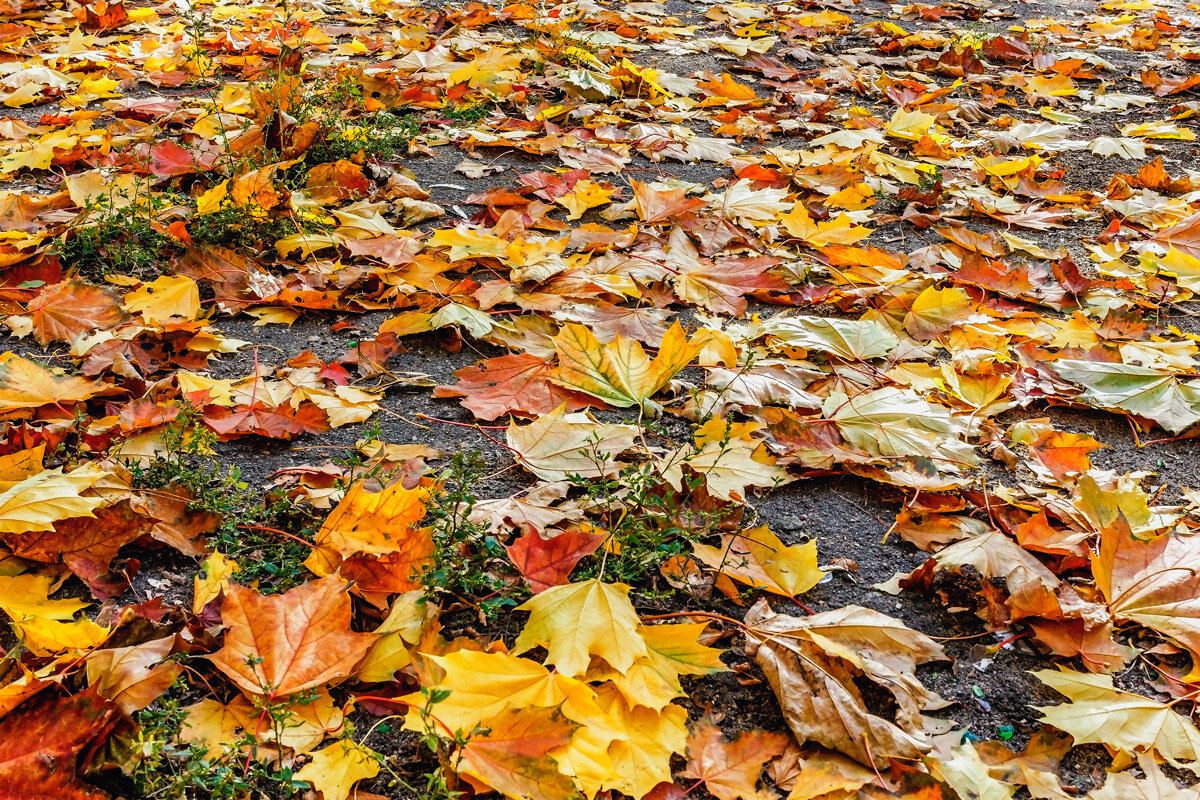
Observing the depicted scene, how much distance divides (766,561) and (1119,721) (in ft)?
1.73

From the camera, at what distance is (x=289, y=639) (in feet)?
3.92

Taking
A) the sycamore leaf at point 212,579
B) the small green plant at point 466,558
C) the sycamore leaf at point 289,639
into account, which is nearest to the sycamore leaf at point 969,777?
the small green plant at point 466,558

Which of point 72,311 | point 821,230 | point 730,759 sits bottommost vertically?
point 730,759

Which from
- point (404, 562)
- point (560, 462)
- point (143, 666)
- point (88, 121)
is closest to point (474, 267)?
point (560, 462)

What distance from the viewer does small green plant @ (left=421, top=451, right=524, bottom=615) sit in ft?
4.29

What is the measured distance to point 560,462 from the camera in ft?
5.21

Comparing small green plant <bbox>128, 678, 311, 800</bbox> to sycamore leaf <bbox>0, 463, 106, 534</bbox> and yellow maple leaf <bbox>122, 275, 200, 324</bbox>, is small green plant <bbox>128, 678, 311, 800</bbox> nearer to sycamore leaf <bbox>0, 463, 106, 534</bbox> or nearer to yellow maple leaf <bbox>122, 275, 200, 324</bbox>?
sycamore leaf <bbox>0, 463, 106, 534</bbox>

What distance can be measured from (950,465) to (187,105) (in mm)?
3028

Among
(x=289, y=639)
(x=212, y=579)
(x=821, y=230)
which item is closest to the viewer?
(x=289, y=639)

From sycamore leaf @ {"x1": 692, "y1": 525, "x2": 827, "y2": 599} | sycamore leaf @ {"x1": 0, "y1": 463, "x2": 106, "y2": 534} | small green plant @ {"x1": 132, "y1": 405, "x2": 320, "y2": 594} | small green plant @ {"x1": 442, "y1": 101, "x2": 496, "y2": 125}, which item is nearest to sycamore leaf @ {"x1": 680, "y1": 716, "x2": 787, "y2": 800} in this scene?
sycamore leaf @ {"x1": 692, "y1": 525, "x2": 827, "y2": 599}

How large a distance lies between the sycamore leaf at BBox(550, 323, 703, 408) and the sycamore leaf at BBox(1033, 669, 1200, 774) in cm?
87

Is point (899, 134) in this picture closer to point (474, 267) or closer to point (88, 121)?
point (474, 267)

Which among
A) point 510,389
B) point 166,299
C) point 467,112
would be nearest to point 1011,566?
point 510,389

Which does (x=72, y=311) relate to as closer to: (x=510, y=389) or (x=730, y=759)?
(x=510, y=389)
